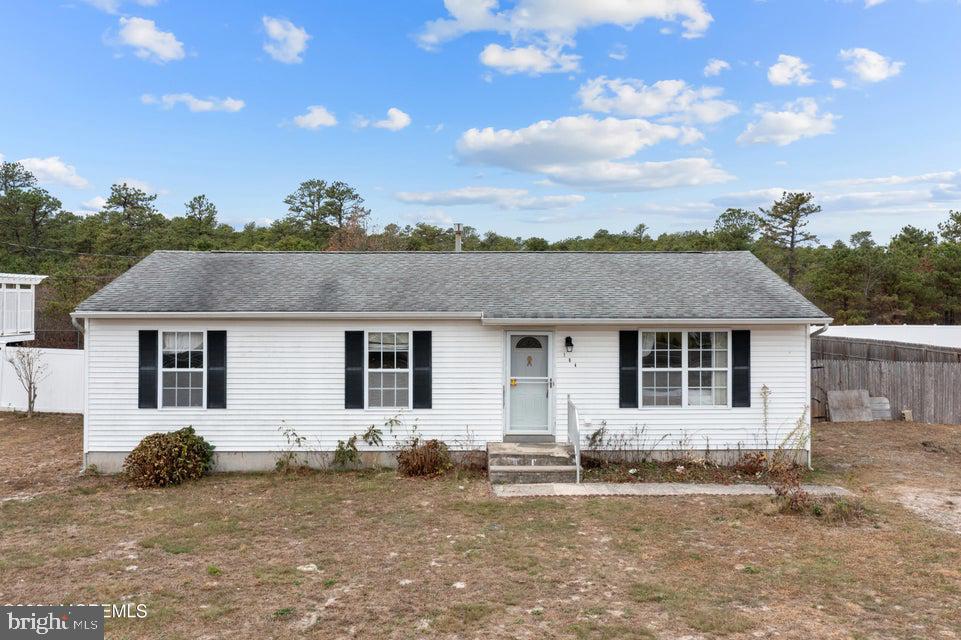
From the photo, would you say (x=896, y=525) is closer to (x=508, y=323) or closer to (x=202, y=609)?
(x=508, y=323)

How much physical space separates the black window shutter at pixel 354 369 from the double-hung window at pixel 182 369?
248cm

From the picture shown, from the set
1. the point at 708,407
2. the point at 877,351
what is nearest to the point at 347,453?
Answer: the point at 708,407

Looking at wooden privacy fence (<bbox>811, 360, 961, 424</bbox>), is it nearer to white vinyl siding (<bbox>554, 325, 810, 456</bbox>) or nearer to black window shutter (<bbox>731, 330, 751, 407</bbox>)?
white vinyl siding (<bbox>554, 325, 810, 456</bbox>)

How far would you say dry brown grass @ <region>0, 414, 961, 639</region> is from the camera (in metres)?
4.85

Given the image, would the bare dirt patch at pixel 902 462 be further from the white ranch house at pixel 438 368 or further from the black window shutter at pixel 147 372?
the black window shutter at pixel 147 372

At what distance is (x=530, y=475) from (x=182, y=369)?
626cm

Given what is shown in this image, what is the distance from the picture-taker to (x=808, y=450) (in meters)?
10.3

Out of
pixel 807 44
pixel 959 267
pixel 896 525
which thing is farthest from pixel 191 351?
pixel 959 267

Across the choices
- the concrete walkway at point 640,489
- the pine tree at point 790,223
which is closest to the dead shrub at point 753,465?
the concrete walkway at point 640,489

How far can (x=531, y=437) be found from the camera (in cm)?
1047

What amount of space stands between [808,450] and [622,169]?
70.3ft

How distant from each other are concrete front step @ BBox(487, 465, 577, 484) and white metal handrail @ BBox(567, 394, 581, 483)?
0.20m

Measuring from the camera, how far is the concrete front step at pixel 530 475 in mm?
9328

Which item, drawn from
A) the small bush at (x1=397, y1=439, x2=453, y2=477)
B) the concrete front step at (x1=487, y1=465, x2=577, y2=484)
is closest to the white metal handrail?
the concrete front step at (x1=487, y1=465, x2=577, y2=484)
